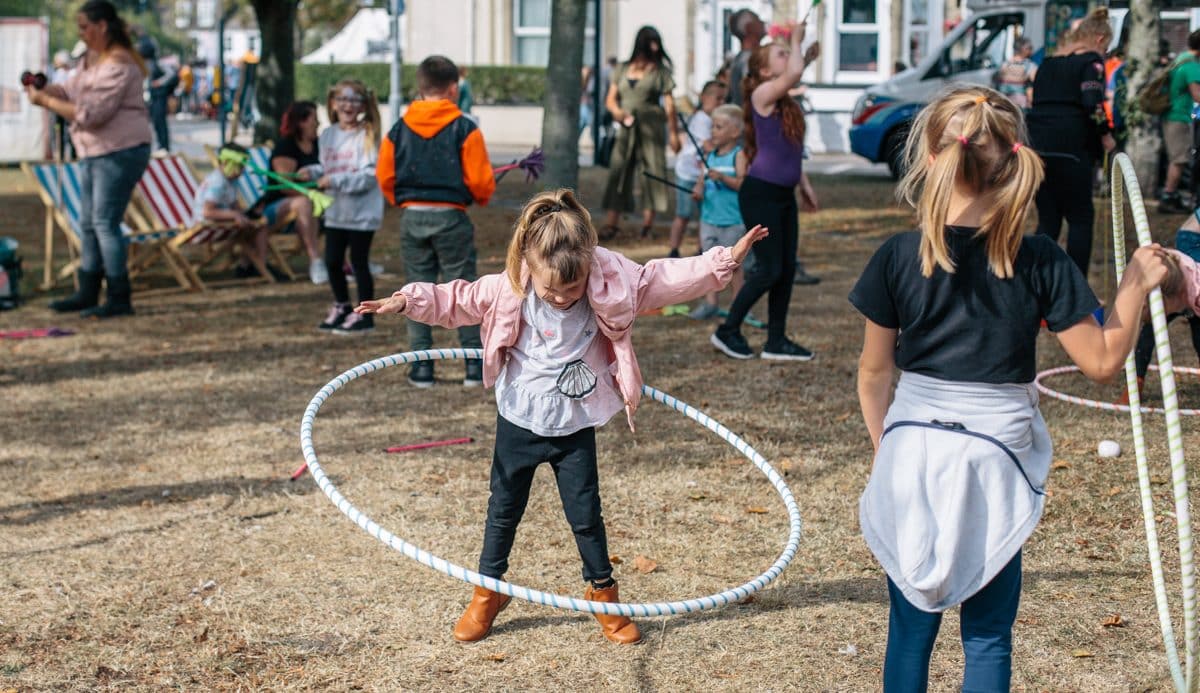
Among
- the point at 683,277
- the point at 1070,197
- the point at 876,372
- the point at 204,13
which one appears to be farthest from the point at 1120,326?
the point at 204,13

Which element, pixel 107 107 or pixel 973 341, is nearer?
pixel 973 341

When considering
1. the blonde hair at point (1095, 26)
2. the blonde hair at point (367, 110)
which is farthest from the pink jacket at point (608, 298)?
the blonde hair at point (1095, 26)

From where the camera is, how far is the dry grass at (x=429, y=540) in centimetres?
464

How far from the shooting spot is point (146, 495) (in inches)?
256

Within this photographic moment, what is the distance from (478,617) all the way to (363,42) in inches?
1409

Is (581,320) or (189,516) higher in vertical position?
(581,320)

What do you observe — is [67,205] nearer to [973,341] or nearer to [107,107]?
[107,107]

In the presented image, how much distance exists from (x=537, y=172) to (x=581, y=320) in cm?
449

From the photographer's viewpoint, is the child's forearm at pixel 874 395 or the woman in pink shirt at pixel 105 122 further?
the woman in pink shirt at pixel 105 122

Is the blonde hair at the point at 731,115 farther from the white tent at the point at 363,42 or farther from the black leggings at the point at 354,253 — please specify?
the white tent at the point at 363,42

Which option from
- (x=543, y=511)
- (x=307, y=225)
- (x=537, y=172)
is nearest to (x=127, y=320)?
(x=307, y=225)

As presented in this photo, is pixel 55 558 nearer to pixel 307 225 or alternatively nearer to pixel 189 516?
pixel 189 516

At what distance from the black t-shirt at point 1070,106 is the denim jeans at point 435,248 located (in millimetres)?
4052

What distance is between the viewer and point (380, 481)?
6625 mm
